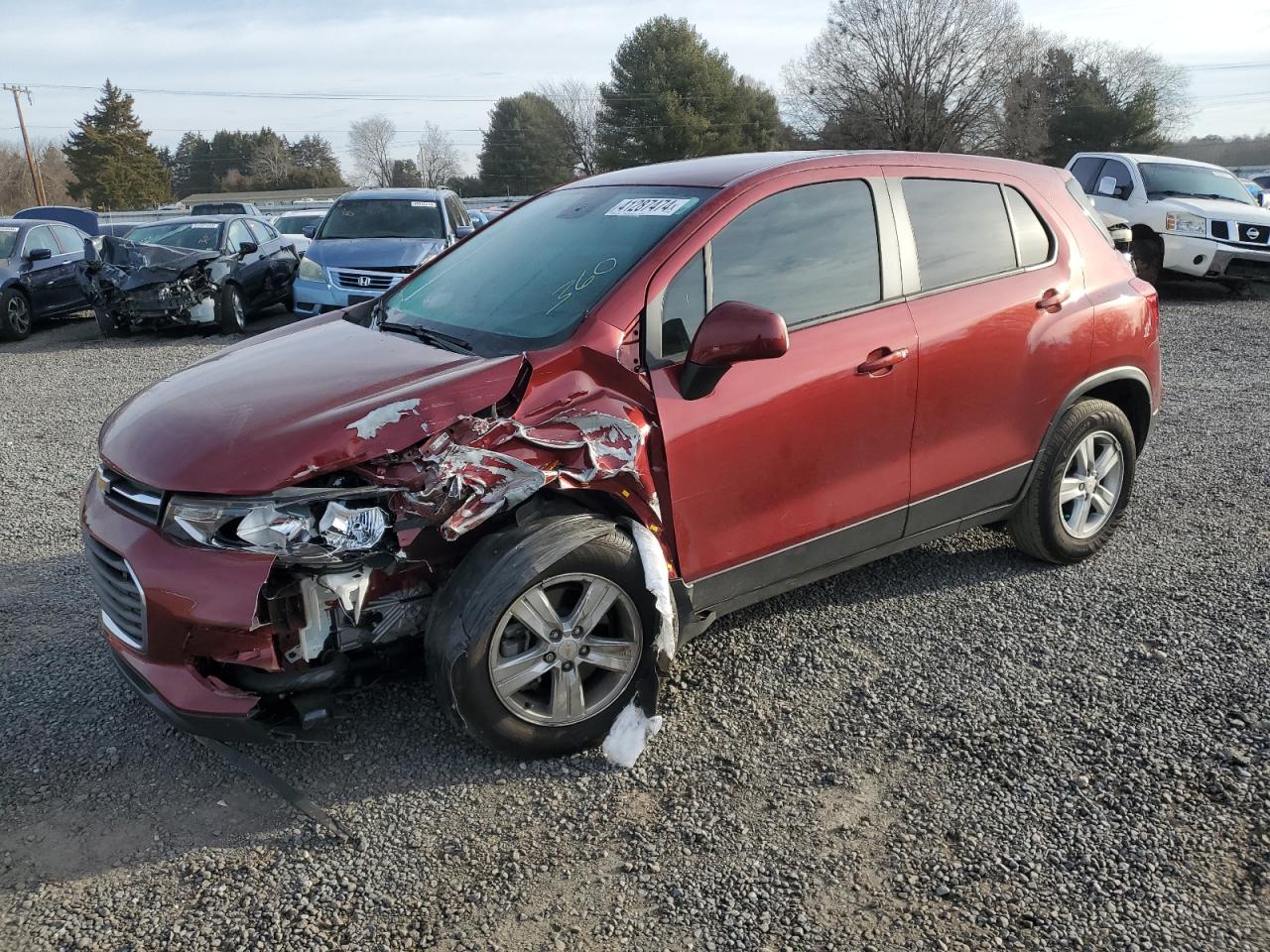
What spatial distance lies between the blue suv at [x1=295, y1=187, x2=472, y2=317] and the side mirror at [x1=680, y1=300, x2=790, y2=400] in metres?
8.28

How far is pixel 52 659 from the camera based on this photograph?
12.7 feet

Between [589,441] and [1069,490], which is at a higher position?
[589,441]

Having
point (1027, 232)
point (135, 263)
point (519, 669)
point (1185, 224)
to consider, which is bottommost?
point (519, 669)

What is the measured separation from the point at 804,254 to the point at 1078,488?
193cm

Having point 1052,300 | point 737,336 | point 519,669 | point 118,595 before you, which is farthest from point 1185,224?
point 118,595

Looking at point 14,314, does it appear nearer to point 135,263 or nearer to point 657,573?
point 135,263

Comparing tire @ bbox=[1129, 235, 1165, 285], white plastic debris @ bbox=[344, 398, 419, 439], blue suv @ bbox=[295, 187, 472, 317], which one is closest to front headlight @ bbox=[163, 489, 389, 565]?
white plastic debris @ bbox=[344, 398, 419, 439]

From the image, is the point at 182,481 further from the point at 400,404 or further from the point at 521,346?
the point at 521,346

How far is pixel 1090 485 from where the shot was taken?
4.55m

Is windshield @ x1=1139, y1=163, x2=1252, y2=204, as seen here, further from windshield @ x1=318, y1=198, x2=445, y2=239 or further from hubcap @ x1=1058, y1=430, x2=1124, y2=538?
hubcap @ x1=1058, y1=430, x2=1124, y2=538

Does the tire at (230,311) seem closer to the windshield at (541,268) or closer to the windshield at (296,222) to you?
the windshield at (541,268)

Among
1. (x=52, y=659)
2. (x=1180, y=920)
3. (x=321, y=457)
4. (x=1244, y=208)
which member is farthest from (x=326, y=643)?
(x=1244, y=208)

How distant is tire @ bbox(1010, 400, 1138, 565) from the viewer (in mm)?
4328

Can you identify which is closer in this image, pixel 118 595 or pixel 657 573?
pixel 118 595
